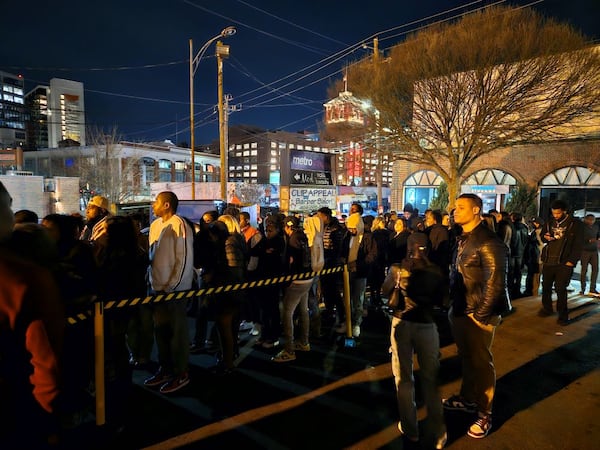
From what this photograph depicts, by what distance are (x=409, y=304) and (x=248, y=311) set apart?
3.97 meters

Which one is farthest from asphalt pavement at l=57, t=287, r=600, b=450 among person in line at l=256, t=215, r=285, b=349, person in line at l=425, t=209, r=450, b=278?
person in line at l=425, t=209, r=450, b=278

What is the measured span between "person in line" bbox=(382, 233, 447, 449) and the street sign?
7378mm

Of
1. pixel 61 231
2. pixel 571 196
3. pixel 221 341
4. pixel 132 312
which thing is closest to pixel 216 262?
pixel 221 341

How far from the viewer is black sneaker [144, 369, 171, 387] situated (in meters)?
4.37

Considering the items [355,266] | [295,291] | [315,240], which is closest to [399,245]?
[355,266]

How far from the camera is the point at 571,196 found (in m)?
20.5

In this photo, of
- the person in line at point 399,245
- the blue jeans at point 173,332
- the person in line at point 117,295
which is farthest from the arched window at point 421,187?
the person in line at point 117,295

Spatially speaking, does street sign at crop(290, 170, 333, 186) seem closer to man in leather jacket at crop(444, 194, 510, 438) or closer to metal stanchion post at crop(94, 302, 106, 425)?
man in leather jacket at crop(444, 194, 510, 438)

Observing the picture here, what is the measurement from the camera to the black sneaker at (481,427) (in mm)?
3404

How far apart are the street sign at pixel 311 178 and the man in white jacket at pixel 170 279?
20.2 ft

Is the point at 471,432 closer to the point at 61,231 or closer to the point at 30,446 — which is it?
the point at 30,446

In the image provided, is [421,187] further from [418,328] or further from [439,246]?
[418,328]

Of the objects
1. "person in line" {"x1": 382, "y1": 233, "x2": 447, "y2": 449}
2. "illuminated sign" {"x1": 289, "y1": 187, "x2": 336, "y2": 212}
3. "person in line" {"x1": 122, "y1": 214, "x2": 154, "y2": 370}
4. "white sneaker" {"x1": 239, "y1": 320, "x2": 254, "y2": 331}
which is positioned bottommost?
"white sneaker" {"x1": 239, "y1": 320, "x2": 254, "y2": 331}

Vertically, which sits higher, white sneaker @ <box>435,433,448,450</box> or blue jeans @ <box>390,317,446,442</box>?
blue jeans @ <box>390,317,446,442</box>
